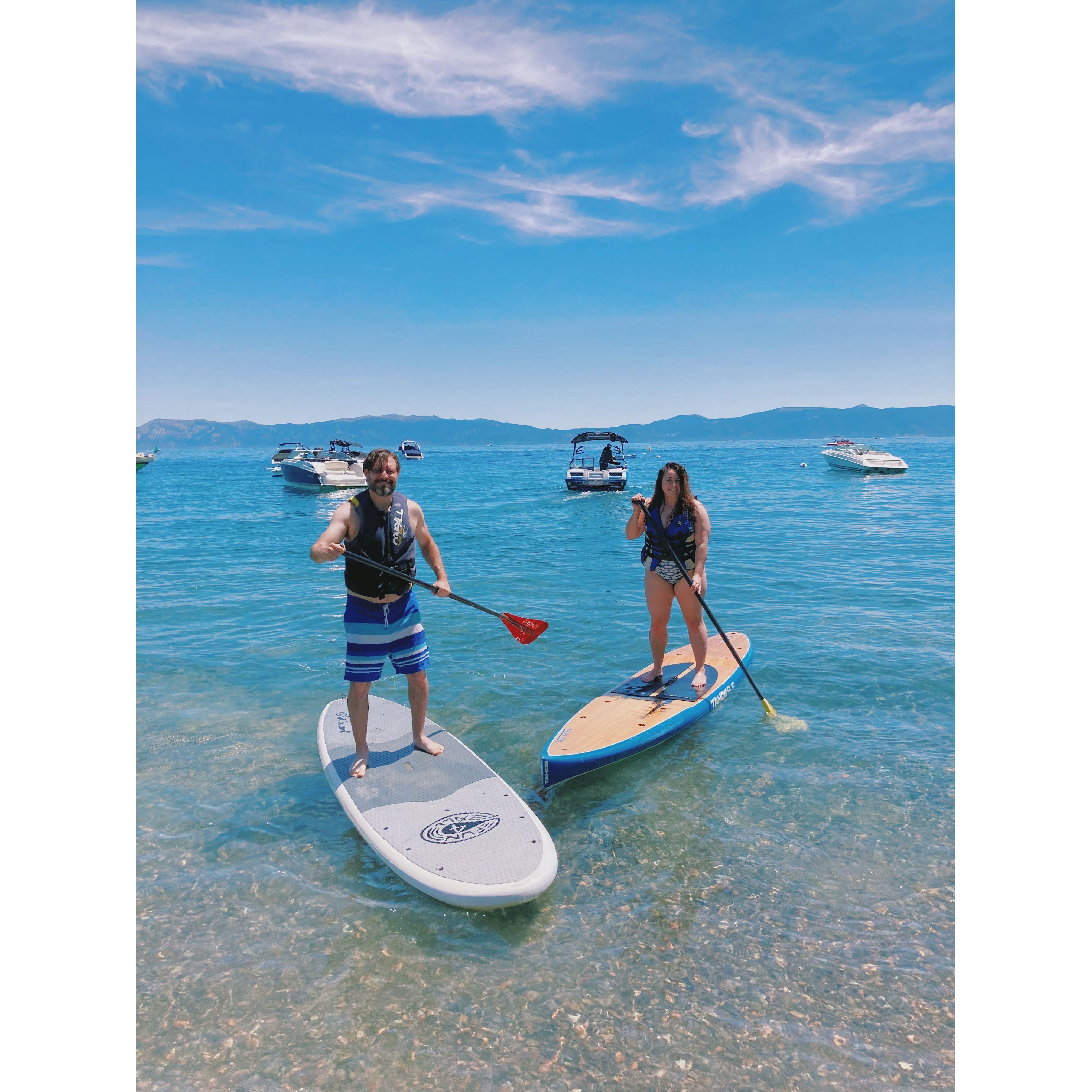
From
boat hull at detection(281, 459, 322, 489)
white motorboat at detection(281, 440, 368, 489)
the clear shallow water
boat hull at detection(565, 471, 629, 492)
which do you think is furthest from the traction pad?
boat hull at detection(281, 459, 322, 489)

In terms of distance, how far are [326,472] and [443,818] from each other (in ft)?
143

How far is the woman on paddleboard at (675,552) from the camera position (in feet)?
21.1

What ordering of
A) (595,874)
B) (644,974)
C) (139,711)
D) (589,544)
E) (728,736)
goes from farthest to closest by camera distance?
(589,544)
(139,711)
(728,736)
(595,874)
(644,974)

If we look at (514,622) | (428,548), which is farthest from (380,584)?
(514,622)

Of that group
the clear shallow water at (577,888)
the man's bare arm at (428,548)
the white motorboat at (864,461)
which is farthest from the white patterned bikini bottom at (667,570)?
the white motorboat at (864,461)

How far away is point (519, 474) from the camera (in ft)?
237

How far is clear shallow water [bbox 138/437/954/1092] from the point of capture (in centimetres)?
329

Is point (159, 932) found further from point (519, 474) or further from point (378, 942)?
point (519, 474)

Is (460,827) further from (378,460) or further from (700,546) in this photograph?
(700,546)

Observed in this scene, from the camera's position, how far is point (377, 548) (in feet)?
16.2

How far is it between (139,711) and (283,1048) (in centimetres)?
556

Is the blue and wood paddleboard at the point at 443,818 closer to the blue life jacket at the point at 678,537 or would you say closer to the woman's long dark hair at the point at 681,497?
the blue life jacket at the point at 678,537

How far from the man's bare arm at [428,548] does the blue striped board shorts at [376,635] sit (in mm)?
259

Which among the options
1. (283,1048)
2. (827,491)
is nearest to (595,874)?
(283,1048)
